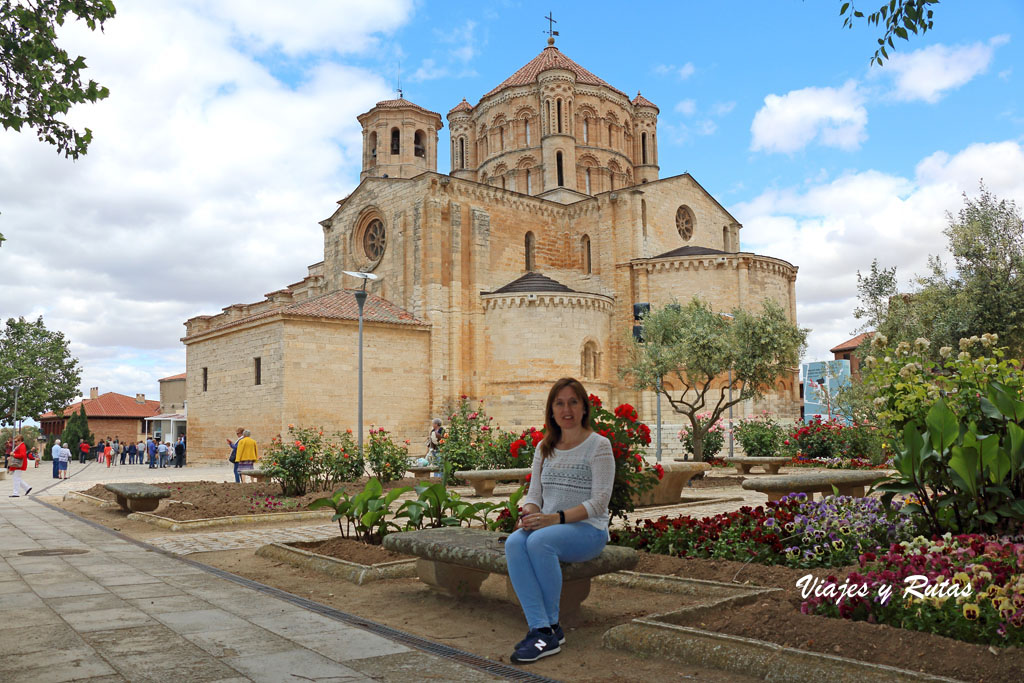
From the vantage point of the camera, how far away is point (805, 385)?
1975 inches

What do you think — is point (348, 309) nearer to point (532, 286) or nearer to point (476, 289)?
point (476, 289)

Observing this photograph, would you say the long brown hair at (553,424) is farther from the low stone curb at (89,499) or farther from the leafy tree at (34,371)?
the leafy tree at (34,371)

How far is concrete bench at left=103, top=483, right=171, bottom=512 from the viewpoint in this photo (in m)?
11.5

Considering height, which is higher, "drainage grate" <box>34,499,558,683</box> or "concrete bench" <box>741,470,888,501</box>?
"concrete bench" <box>741,470,888,501</box>

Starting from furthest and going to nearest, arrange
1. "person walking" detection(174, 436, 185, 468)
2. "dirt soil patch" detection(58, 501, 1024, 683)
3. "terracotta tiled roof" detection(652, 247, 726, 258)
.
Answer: "person walking" detection(174, 436, 185, 468)
"terracotta tiled roof" detection(652, 247, 726, 258)
"dirt soil patch" detection(58, 501, 1024, 683)

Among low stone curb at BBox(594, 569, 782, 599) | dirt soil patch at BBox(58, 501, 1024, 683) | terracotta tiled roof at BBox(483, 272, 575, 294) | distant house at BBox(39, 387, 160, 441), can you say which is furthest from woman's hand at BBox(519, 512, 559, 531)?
distant house at BBox(39, 387, 160, 441)

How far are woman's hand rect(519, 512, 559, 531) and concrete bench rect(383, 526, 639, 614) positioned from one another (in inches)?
12.0

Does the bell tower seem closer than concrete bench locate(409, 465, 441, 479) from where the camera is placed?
No

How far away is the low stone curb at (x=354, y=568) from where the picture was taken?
623 centimetres

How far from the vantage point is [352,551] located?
7.08m

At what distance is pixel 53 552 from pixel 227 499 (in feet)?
14.2

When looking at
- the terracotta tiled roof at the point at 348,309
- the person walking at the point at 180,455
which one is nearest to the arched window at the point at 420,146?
the terracotta tiled roof at the point at 348,309

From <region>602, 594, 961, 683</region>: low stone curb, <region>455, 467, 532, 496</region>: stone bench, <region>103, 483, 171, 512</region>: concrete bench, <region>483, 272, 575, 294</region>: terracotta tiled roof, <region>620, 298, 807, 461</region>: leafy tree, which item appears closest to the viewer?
<region>602, 594, 961, 683</region>: low stone curb

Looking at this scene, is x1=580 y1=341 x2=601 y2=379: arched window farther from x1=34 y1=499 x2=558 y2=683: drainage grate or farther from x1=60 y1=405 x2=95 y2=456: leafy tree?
x1=60 y1=405 x2=95 y2=456: leafy tree
